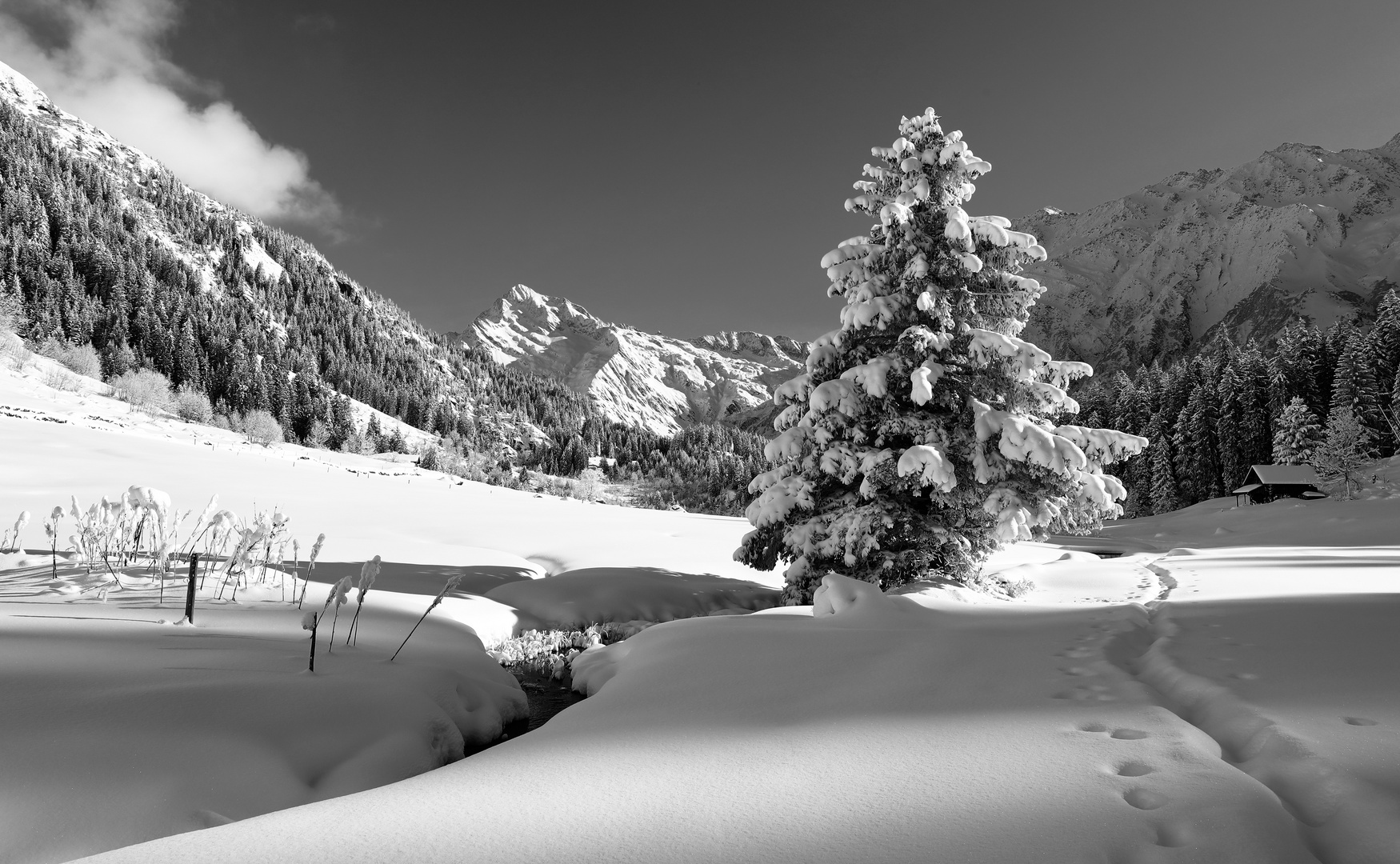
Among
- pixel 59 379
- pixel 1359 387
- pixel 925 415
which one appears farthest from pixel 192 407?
pixel 1359 387

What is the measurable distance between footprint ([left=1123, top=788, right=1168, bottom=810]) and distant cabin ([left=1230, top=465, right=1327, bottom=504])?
53823 millimetres

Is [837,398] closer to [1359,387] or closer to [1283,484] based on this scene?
[1283,484]

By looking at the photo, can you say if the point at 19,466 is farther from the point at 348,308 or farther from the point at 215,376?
the point at 348,308

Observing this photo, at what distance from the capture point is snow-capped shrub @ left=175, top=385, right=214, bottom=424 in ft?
219

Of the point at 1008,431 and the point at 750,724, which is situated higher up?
the point at 1008,431

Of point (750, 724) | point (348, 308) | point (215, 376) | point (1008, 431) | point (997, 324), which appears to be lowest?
point (750, 724)

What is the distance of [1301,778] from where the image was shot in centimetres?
216

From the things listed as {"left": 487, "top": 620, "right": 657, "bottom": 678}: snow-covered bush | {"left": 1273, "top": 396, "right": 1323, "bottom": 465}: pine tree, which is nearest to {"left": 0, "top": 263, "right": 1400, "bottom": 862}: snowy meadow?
{"left": 487, "top": 620, "right": 657, "bottom": 678}: snow-covered bush

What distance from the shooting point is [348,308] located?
161 metres

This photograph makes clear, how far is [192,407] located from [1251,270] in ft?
780

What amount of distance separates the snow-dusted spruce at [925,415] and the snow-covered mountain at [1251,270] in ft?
586

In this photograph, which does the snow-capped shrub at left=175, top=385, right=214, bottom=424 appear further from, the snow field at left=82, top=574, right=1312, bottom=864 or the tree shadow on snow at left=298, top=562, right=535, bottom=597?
the snow field at left=82, top=574, right=1312, bottom=864

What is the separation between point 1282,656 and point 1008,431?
5334mm

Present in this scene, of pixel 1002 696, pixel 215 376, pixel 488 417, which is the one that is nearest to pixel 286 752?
pixel 1002 696
